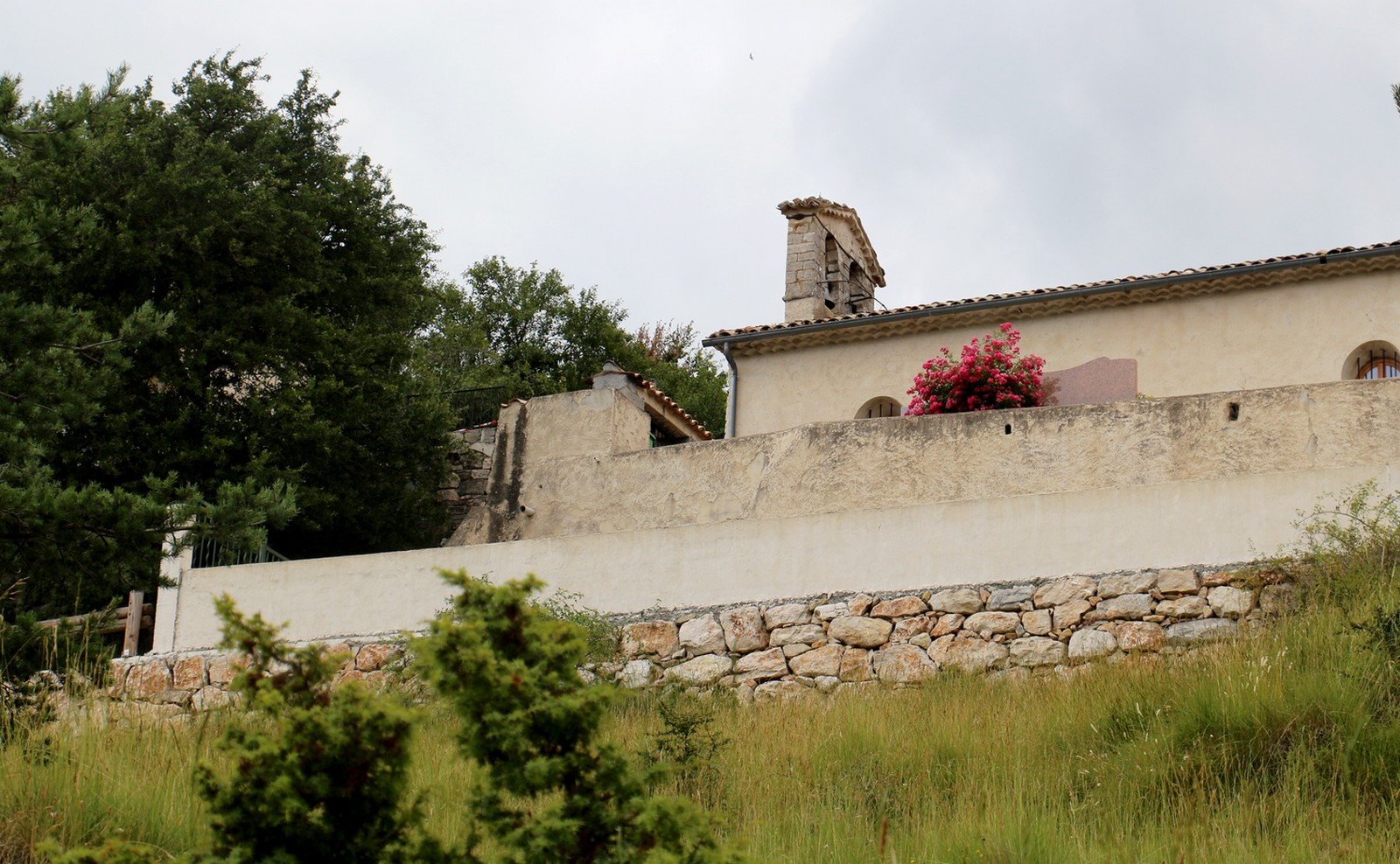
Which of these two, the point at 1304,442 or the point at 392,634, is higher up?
the point at 1304,442

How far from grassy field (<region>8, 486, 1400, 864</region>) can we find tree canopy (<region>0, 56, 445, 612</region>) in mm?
8263

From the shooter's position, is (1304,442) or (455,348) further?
(455,348)

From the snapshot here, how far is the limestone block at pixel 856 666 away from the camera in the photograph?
12016mm

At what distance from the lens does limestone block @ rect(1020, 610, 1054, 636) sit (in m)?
11.8

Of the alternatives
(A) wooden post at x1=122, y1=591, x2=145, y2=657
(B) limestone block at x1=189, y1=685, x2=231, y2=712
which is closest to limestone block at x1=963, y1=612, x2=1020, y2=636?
(B) limestone block at x1=189, y1=685, x2=231, y2=712

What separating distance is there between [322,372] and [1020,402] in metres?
8.92

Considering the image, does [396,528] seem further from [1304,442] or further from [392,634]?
[1304,442]

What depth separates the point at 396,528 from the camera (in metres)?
20.0

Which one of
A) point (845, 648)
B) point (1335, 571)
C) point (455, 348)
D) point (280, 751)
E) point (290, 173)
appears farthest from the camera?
point (455, 348)

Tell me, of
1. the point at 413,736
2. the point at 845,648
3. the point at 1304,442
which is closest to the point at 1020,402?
the point at 1304,442

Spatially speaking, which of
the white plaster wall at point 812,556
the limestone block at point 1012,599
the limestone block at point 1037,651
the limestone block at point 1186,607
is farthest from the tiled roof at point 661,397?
the limestone block at point 1186,607

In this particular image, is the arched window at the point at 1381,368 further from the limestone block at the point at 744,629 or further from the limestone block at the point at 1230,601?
the limestone block at the point at 744,629

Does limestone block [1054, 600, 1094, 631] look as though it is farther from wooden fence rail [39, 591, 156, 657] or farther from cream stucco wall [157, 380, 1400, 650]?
wooden fence rail [39, 591, 156, 657]

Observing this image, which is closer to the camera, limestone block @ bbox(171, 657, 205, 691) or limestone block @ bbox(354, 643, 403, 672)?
limestone block @ bbox(354, 643, 403, 672)
